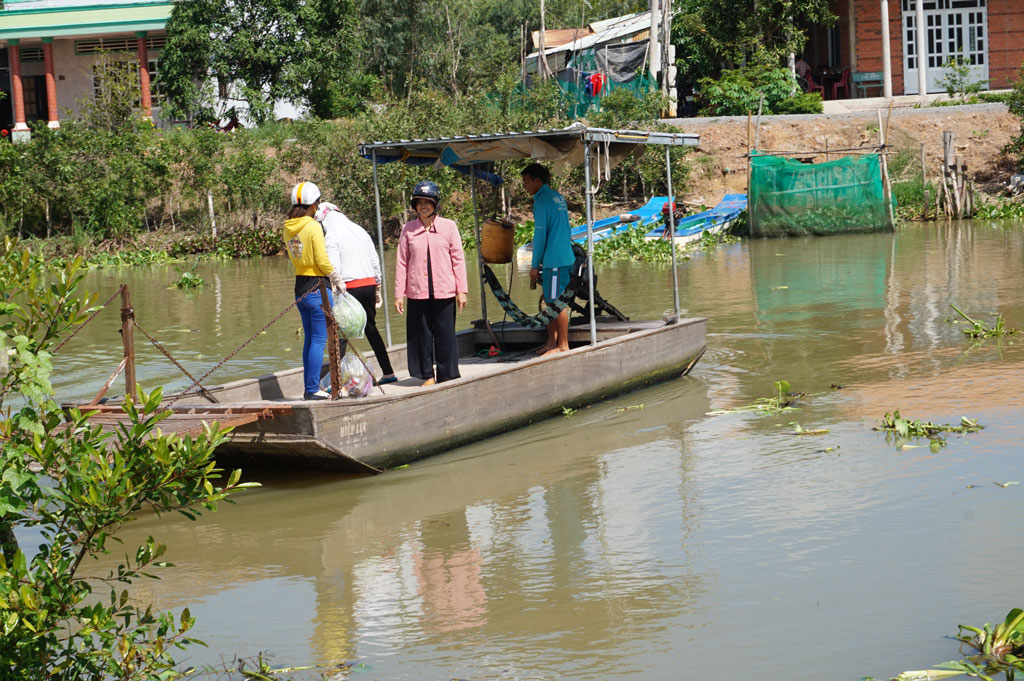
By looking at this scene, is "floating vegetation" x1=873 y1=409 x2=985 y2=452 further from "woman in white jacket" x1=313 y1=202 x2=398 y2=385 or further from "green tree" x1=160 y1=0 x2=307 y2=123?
"green tree" x1=160 y1=0 x2=307 y2=123

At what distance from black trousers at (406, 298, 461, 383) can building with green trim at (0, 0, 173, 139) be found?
26.0 m

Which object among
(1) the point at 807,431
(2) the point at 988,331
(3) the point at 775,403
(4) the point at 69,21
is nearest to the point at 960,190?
(2) the point at 988,331

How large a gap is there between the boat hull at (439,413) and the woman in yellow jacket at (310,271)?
646 millimetres

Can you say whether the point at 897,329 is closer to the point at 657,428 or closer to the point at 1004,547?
the point at 657,428

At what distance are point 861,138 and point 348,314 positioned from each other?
22412mm

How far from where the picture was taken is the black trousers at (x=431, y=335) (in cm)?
889

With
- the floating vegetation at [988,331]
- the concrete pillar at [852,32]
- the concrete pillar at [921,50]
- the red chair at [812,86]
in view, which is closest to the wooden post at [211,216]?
the red chair at [812,86]

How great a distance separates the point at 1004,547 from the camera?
6.03 metres

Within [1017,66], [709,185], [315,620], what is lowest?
[315,620]

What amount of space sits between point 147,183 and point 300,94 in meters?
6.97

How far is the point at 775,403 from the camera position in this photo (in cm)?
980

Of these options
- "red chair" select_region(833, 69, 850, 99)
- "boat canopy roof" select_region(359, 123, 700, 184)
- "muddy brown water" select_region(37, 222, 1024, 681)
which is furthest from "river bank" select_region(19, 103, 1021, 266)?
"boat canopy roof" select_region(359, 123, 700, 184)

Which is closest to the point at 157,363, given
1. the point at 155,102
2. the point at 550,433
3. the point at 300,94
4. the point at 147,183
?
the point at 550,433

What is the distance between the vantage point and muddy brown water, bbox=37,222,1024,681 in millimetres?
5172
